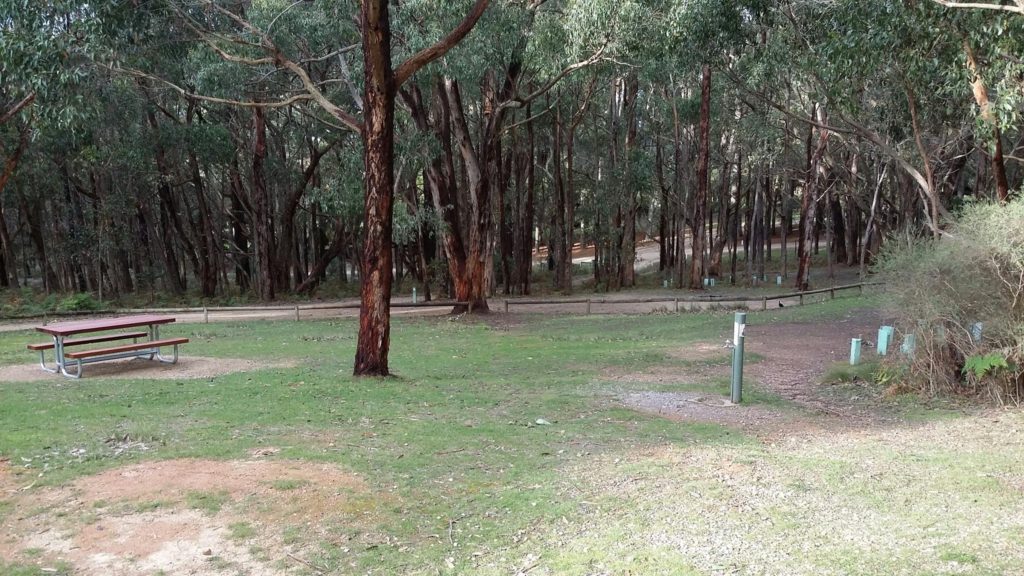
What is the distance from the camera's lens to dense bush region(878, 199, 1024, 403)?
7.98m

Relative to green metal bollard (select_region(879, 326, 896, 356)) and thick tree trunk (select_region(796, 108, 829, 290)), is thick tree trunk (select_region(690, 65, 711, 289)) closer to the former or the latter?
thick tree trunk (select_region(796, 108, 829, 290))

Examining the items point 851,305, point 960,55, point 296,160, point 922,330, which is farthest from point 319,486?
point 296,160

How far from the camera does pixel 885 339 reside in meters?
10.5

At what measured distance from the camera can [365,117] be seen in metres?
9.74

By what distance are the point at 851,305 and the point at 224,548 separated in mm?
18548

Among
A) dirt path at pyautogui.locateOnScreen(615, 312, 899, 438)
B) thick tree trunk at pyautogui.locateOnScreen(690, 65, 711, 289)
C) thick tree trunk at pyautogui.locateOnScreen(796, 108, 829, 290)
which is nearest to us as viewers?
dirt path at pyautogui.locateOnScreen(615, 312, 899, 438)

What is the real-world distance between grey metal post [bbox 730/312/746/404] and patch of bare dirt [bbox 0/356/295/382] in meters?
6.77

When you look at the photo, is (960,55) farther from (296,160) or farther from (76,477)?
(296,160)

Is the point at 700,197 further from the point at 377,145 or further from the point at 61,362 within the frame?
the point at 61,362

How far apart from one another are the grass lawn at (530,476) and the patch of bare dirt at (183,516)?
0.10ft

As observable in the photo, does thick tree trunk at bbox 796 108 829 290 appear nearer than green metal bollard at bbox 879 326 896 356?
No

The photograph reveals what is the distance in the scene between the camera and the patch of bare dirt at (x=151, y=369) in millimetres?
10594

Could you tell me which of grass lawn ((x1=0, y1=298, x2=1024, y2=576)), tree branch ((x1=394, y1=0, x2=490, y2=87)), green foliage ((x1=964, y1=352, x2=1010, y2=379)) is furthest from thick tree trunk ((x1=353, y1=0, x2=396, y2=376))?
green foliage ((x1=964, y1=352, x2=1010, y2=379))

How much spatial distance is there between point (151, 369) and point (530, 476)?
792 centimetres
